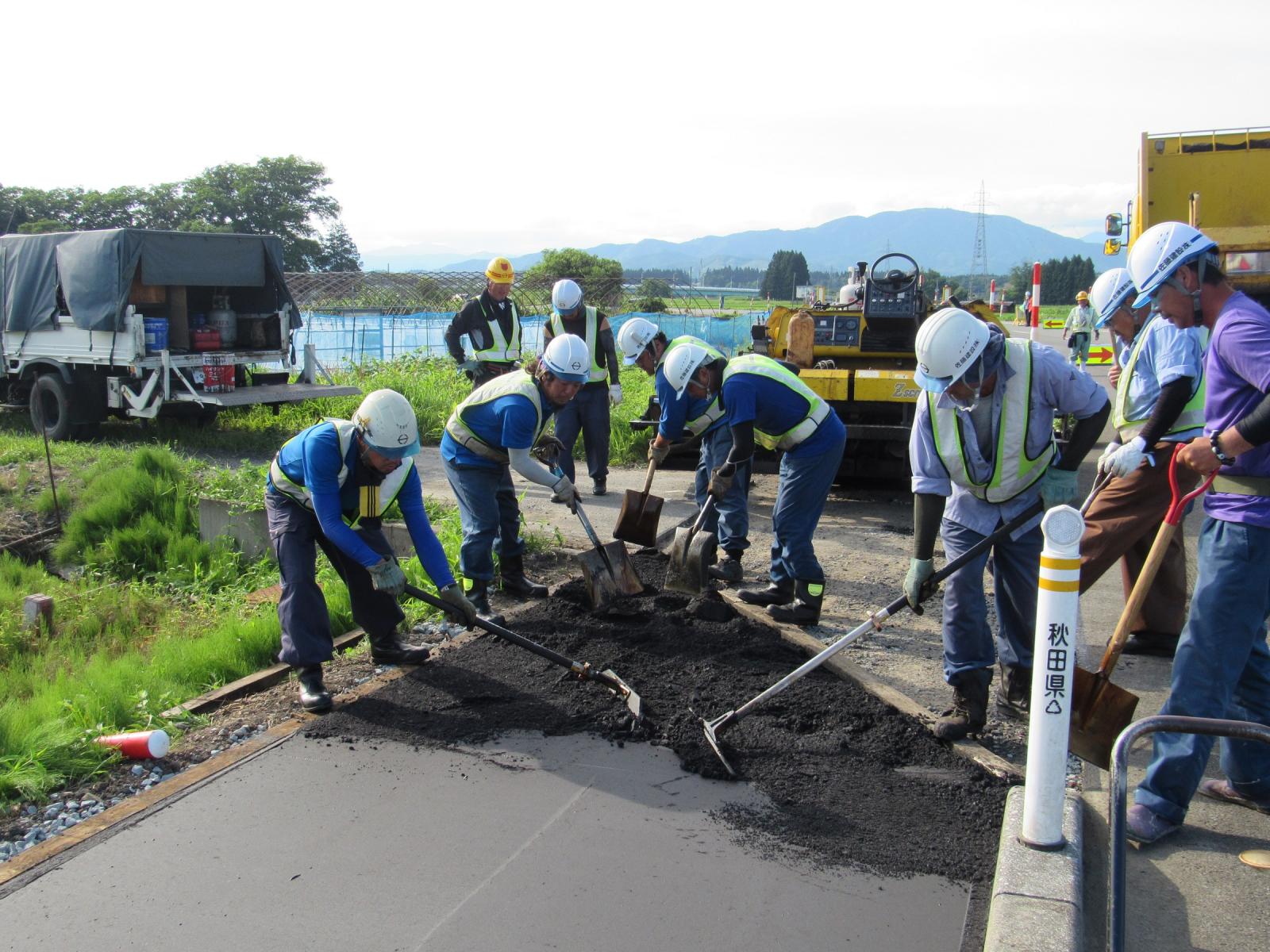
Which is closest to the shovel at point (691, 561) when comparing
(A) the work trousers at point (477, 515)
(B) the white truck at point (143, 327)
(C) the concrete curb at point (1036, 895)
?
(A) the work trousers at point (477, 515)

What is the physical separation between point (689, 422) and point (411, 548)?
2.42 m

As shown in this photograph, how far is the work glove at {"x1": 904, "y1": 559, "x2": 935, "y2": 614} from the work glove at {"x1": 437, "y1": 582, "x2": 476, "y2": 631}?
1.90 meters

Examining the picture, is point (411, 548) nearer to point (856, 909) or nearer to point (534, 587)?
point (534, 587)

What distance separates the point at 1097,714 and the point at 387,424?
294cm

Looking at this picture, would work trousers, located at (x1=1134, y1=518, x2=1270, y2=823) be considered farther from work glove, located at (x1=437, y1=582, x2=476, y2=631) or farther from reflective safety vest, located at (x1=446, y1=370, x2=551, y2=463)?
reflective safety vest, located at (x1=446, y1=370, x2=551, y2=463)

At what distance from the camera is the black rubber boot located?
569 centimetres

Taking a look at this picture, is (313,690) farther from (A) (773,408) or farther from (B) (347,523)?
(A) (773,408)

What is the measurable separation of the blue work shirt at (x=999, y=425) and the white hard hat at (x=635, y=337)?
9.57ft

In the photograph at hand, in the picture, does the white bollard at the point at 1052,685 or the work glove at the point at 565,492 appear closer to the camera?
the white bollard at the point at 1052,685

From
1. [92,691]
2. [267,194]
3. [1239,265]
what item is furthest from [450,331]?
[267,194]

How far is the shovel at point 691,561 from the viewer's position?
580 cm

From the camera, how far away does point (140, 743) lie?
3939mm

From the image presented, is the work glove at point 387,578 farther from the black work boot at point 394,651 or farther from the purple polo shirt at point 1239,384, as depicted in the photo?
the purple polo shirt at point 1239,384

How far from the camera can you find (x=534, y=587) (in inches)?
239
